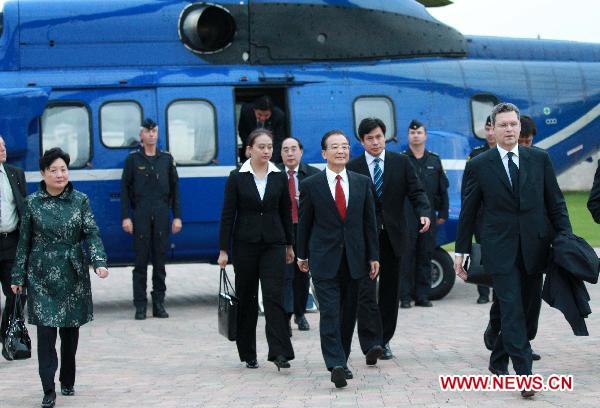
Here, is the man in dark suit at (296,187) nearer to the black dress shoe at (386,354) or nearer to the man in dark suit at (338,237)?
the black dress shoe at (386,354)

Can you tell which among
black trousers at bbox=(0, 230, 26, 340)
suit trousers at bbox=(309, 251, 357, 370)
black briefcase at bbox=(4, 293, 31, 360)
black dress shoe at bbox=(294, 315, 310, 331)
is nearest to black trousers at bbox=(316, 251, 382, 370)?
suit trousers at bbox=(309, 251, 357, 370)

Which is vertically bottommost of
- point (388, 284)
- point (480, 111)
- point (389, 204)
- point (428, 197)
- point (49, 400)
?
point (49, 400)

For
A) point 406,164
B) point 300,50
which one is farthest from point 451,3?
point 406,164

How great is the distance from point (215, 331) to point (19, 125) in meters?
3.27

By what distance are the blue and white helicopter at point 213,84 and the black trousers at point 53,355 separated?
213 inches

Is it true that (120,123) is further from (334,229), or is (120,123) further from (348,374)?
(348,374)

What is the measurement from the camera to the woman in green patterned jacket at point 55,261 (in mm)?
9086

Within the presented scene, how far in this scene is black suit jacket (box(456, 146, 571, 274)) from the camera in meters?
8.80

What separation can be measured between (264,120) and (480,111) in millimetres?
3103

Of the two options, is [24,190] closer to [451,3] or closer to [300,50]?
[300,50]

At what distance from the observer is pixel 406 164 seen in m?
10.8

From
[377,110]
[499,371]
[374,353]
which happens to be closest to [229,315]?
[374,353]

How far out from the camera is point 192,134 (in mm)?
15234

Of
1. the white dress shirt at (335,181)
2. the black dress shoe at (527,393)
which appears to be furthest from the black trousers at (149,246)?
the black dress shoe at (527,393)
